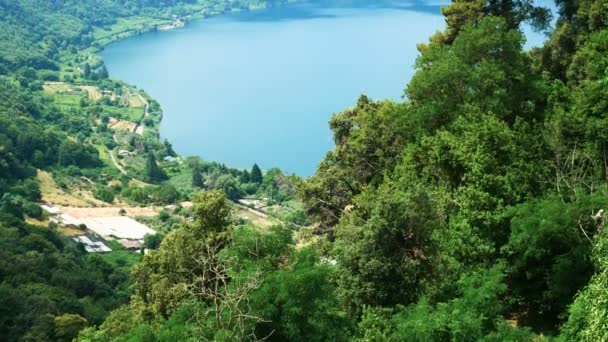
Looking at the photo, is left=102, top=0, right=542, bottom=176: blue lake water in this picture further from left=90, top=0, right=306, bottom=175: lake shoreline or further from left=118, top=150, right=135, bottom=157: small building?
left=118, top=150, right=135, bottom=157: small building

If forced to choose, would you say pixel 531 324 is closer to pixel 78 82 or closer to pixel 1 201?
pixel 1 201

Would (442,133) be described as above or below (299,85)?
above

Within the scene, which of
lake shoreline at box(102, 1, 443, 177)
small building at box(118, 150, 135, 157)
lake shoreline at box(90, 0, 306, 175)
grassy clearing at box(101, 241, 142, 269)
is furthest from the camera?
lake shoreline at box(90, 0, 306, 175)

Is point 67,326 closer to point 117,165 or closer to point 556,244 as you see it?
point 556,244

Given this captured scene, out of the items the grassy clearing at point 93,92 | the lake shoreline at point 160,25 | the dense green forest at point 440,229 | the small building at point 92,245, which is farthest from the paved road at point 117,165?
the dense green forest at point 440,229

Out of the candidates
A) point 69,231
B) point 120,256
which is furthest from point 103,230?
point 120,256

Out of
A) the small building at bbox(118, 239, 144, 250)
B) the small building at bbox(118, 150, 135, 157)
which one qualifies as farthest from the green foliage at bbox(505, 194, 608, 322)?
the small building at bbox(118, 150, 135, 157)

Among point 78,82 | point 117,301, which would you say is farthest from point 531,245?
point 78,82

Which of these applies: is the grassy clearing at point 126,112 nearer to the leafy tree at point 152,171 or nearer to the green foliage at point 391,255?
the leafy tree at point 152,171
